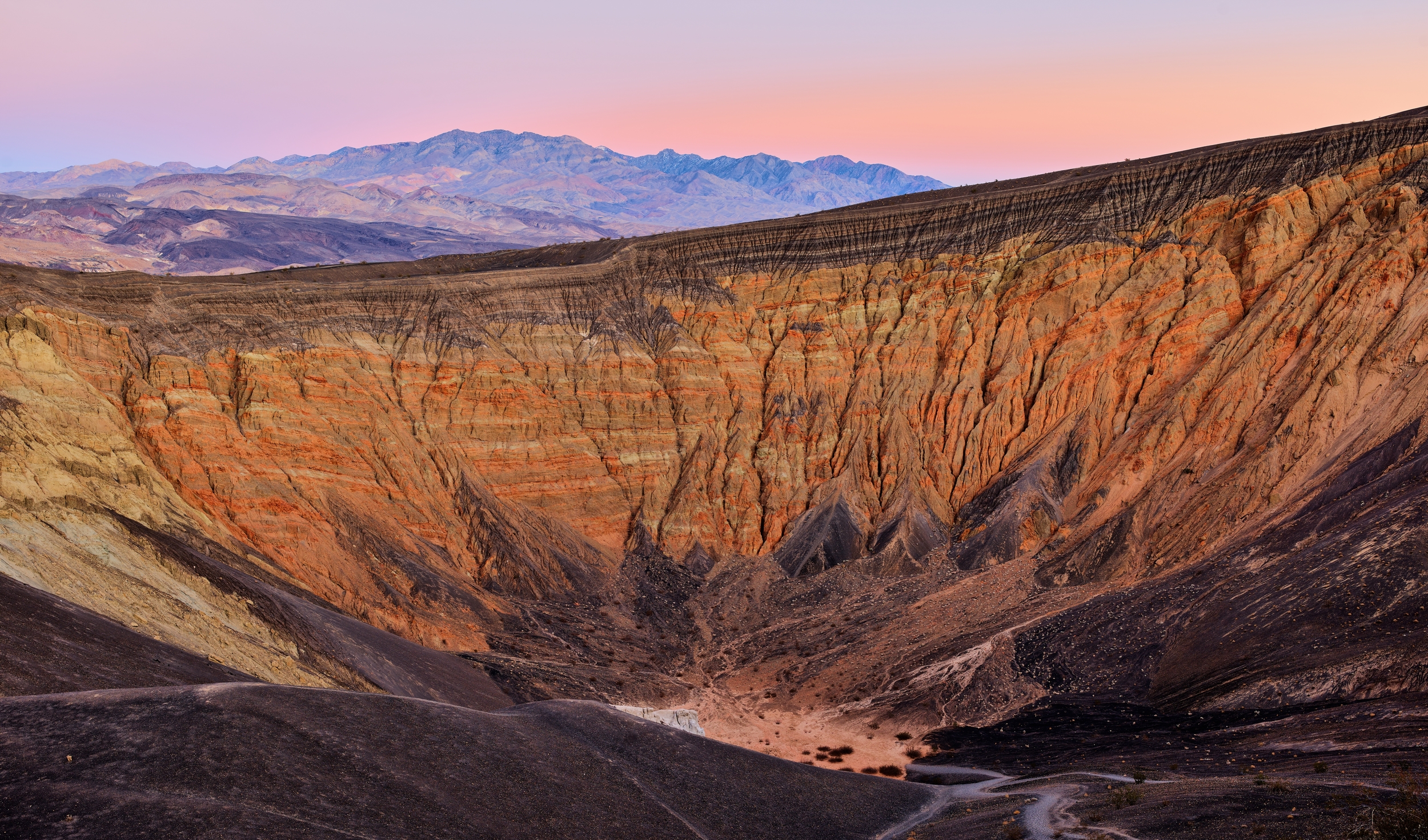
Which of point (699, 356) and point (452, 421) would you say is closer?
point (452, 421)

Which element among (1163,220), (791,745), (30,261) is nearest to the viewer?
(791,745)

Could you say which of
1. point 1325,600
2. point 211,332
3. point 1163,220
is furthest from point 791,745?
point 1163,220

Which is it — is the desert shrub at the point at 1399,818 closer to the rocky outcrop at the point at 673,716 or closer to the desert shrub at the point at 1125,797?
the desert shrub at the point at 1125,797

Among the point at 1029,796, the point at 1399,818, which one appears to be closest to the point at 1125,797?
the point at 1029,796

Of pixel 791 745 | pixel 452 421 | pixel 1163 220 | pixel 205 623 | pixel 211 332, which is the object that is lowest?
pixel 791 745

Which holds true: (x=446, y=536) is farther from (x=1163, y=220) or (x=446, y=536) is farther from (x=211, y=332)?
(x=1163, y=220)

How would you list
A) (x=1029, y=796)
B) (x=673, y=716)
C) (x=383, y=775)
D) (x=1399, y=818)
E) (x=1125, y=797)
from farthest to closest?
1. (x=673, y=716)
2. (x=1029, y=796)
3. (x=1125, y=797)
4. (x=383, y=775)
5. (x=1399, y=818)

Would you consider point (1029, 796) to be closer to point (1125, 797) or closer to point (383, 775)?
point (1125, 797)

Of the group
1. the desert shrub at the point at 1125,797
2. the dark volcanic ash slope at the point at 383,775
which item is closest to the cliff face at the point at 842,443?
the dark volcanic ash slope at the point at 383,775
